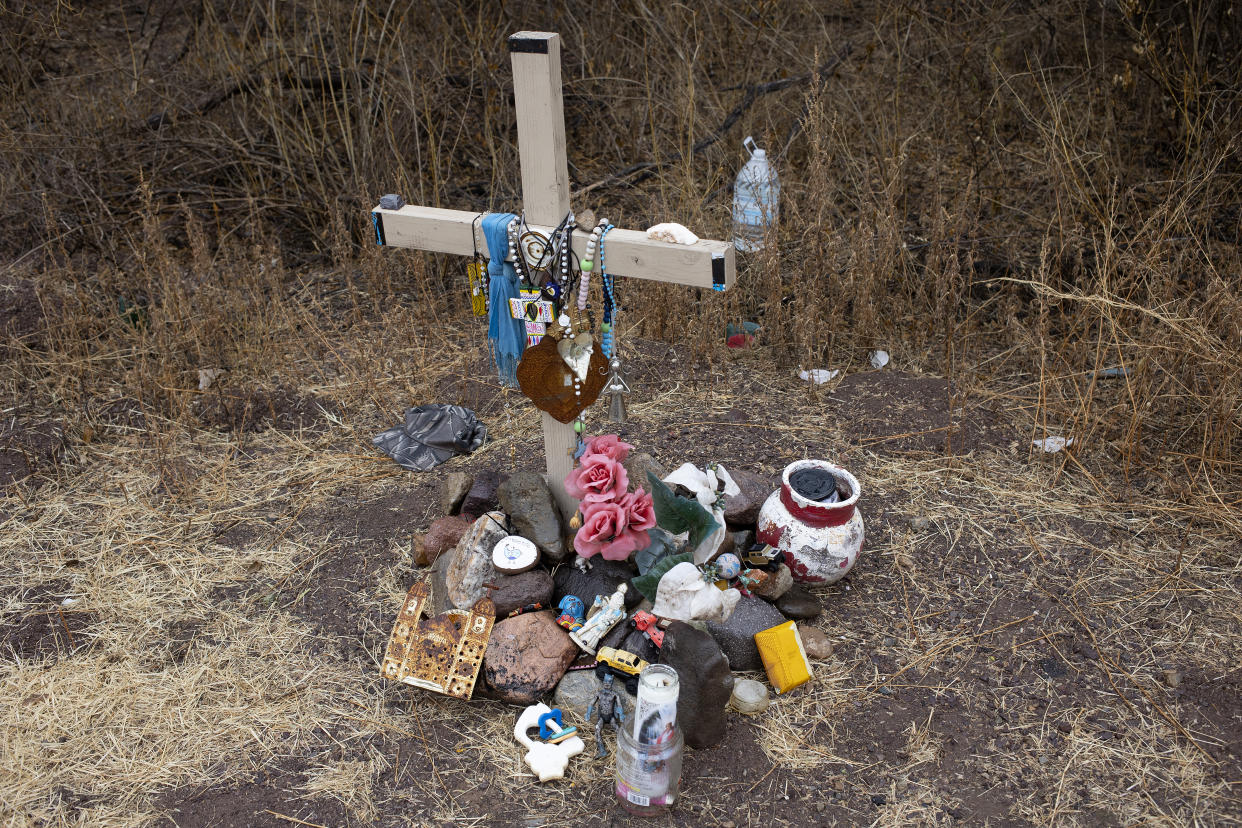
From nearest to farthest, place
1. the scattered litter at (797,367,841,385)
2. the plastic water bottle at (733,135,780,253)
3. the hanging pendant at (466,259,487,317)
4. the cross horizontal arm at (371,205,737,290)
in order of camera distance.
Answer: the cross horizontal arm at (371,205,737,290) → the hanging pendant at (466,259,487,317) → the scattered litter at (797,367,841,385) → the plastic water bottle at (733,135,780,253)

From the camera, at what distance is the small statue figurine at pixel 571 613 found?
2.86 metres

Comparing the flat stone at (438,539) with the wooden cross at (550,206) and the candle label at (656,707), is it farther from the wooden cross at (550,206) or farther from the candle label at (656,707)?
the candle label at (656,707)

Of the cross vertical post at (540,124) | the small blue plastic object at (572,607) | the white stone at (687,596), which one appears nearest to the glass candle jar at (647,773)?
the white stone at (687,596)

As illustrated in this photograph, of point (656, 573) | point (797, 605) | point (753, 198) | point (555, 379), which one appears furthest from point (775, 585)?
point (753, 198)

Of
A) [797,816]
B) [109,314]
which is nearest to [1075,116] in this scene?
[797,816]

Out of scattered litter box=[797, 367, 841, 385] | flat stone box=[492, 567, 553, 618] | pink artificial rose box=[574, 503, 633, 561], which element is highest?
pink artificial rose box=[574, 503, 633, 561]

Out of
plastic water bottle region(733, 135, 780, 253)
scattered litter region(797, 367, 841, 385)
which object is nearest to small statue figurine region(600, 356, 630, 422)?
scattered litter region(797, 367, 841, 385)

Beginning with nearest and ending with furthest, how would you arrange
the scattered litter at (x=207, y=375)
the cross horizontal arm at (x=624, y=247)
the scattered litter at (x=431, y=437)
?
the cross horizontal arm at (x=624, y=247)
the scattered litter at (x=431, y=437)
the scattered litter at (x=207, y=375)

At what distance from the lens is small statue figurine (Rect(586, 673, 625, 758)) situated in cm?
263

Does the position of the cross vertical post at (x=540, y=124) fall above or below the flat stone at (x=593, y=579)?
above

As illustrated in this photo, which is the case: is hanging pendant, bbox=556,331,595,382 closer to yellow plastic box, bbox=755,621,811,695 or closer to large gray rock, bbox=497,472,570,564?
large gray rock, bbox=497,472,570,564

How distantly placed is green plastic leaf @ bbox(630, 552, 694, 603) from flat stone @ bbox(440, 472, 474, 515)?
93 centimetres

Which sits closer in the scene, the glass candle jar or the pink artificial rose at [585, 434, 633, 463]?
the glass candle jar

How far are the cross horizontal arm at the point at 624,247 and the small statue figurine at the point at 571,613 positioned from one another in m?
1.03
